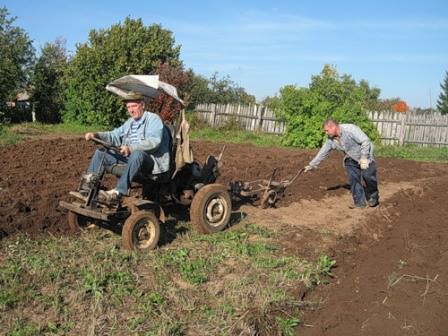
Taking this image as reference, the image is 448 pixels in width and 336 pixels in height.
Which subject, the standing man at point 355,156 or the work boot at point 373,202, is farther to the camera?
the work boot at point 373,202

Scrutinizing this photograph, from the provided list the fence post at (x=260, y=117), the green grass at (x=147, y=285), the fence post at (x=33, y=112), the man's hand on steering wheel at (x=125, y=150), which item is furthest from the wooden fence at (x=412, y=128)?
the fence post at (x=33, y=112)

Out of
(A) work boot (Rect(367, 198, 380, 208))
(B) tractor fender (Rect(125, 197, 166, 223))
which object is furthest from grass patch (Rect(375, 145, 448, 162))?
(B) tractor fender (Rect(125, 197, 166, 223))

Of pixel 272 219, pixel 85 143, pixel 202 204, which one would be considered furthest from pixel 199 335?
pixel 85 143

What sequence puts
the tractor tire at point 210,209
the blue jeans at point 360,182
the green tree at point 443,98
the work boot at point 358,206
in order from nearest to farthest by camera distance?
the tractor tire at point 210,209, the blue jeans at point 360,182, the work boot at point 358,206, the green tree at point 443,98

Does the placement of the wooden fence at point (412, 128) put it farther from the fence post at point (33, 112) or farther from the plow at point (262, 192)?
the fence post at point (33, 112)

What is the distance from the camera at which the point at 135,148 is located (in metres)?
5.71

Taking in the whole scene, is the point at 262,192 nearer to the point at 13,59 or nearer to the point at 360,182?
the point at 360,182

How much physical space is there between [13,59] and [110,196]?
25.5 meters

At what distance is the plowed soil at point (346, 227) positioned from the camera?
462cm

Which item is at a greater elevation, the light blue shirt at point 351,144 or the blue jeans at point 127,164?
the light blue shirt at point 351,144

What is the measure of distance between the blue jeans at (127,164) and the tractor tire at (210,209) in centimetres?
79

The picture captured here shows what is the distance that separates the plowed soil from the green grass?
0.32 metres

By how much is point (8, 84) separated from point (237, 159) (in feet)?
59.7

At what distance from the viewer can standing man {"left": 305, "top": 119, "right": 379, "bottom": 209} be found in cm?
831
